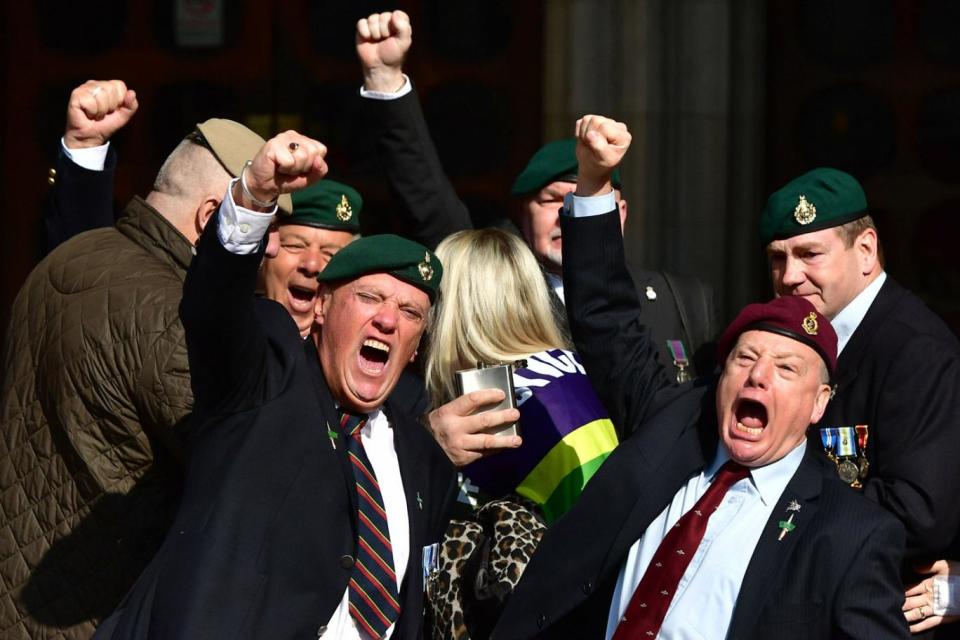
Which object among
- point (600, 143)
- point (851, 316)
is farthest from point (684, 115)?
point (600, 143)

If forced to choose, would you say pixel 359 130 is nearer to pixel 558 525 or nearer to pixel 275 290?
pixel 275 290

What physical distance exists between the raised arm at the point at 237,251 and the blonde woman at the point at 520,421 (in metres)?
1.12

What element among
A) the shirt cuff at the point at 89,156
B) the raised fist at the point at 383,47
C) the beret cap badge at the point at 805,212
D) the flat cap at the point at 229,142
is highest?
the raised fist at the point at 383,47

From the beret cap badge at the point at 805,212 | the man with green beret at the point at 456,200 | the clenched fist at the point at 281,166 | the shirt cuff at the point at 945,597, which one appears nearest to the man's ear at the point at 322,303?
the clenched fist at the point at 281,166

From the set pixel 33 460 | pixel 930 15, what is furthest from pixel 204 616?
pixel 930 15

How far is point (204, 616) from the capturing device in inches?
157

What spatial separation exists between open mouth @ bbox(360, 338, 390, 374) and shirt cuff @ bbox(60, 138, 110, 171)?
143 centimetres

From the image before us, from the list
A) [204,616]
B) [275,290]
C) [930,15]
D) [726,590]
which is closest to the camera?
[204,616]

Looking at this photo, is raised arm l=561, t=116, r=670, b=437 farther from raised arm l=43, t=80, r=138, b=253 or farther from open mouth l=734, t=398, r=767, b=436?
raised arm l=43, t=80, r=138, b=253

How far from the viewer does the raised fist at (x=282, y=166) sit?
150 inches

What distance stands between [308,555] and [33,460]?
3.34ft

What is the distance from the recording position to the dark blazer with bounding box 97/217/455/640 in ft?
12.9

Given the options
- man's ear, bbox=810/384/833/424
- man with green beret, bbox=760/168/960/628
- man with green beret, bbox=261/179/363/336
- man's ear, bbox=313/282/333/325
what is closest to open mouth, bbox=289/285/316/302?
man with green beret, bbox=261/179/363/336

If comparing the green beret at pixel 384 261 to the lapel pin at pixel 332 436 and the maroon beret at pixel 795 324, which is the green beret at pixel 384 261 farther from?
the maroon beret at pixel 795 324
